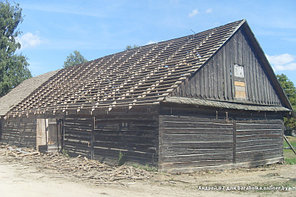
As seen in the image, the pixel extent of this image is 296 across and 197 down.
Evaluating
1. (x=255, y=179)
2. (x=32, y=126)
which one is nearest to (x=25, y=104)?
(x=32, y=126)

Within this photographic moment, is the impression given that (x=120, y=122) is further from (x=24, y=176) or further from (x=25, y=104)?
(x=25, y=104)

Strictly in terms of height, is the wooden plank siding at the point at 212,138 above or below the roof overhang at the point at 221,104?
below

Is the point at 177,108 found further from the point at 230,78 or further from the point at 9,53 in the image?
the point at 9,53

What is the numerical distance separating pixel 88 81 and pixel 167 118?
847 centimetres

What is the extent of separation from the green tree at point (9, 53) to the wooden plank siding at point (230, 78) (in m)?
27.6

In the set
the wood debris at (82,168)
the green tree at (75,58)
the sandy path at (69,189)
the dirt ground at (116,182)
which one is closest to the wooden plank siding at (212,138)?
the dirt ground at (116,182)

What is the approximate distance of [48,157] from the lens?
16562mm

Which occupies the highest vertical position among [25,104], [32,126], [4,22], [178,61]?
[4,22]

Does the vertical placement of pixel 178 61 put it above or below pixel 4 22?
below

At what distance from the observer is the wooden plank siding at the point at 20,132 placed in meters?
20.5

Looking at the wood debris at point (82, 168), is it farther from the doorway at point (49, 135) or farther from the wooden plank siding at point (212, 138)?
the wooden plank siding at point (212, 138)

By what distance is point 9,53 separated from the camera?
1415 inches

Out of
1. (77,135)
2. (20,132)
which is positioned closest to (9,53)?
(20,132)

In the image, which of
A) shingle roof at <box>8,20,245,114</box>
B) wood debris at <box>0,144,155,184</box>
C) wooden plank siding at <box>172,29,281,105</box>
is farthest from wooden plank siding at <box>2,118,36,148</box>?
wooden plank siding at <box>172,29,281,105</box>
